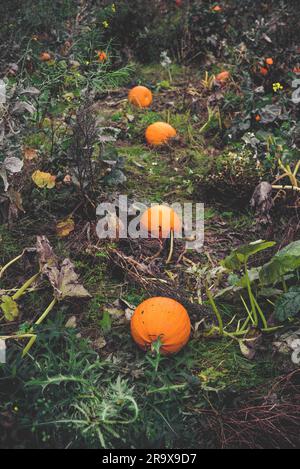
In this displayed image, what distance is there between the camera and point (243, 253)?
2539 mm

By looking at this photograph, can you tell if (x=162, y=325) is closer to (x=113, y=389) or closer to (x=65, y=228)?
(x=113, y=389)

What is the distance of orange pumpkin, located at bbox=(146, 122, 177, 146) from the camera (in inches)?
172

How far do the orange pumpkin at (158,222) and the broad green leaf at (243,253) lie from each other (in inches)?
26.1

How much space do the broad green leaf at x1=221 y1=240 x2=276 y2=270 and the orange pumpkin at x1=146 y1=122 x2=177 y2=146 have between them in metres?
1.92

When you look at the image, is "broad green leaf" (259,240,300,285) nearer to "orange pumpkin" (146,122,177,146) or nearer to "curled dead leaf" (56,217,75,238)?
"curled dead leaf" (56,217,75,238)

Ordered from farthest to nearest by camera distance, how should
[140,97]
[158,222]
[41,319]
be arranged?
[140,97] → [158,222] → [41,319]

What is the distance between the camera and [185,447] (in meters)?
2.16

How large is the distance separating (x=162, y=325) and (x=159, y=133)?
2210 mm

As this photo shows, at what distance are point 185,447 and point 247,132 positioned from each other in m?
2.69

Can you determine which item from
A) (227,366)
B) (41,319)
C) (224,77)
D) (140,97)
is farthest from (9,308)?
(224,77)

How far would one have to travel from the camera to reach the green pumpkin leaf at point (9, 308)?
8.90 feet

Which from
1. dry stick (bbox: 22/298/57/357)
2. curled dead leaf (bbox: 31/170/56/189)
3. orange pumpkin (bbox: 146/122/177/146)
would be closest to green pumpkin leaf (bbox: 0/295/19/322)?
dry stick (bbox: 22/298/57/357)

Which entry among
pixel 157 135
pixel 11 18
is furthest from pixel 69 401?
pixel 11 18

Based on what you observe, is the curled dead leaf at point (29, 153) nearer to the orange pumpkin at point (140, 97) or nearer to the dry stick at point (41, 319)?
the dry stick at point (41, 319)
